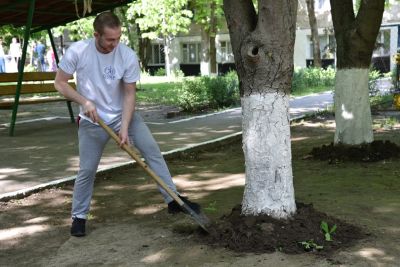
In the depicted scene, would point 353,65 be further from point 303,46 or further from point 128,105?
point 303,46

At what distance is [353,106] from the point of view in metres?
7.65

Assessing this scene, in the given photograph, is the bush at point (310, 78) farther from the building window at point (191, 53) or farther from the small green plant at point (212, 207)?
the building window at point (191, 53)

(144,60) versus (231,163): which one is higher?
(144,60)

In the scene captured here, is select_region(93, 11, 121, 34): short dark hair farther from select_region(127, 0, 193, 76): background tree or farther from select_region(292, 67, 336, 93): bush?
select_region(127, 0, 193, 76): background tree

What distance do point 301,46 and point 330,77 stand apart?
13.8 meters

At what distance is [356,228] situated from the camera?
443 cm

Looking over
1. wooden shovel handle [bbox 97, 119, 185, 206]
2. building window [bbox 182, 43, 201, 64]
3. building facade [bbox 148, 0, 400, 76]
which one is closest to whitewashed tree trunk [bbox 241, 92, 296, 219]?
wooden shovel handle [bbox 97, 119, 185, 206]

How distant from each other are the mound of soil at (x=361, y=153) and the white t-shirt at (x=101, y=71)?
386cm

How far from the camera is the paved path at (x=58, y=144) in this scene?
687 cm

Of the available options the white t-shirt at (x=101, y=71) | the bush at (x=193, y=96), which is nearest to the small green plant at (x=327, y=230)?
the white t-shirt at (x=101, y=71)

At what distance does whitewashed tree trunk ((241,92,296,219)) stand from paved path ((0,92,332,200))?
2.85m

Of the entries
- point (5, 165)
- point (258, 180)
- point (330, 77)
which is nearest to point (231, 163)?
point (5, 165)

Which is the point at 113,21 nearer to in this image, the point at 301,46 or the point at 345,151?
the point at 345,151

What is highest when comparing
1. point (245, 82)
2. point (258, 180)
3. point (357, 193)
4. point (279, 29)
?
point (279, 29)
